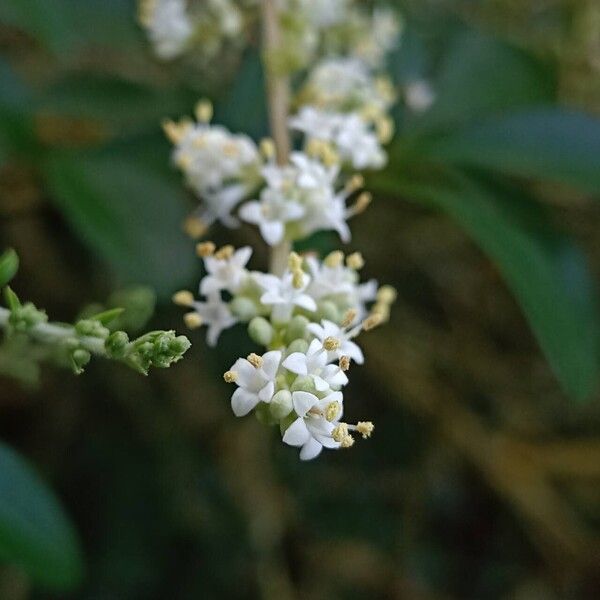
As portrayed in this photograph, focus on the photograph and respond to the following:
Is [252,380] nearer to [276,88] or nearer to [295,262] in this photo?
[295,262]

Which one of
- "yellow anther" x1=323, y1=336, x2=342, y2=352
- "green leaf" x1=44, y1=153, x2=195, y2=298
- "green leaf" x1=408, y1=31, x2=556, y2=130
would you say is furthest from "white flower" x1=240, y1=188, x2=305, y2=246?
"green leaf" x1=408, y1=31, x2=556, y2=130

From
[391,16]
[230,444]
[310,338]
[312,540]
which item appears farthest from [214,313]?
[312,540]

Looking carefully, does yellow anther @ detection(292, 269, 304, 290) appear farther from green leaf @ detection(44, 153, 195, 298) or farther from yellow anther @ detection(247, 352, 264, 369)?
green leaf @ detection(44, 153, 195, 298)

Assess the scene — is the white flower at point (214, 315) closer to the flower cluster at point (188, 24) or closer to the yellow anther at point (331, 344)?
the yellow anther at point (331, 344)

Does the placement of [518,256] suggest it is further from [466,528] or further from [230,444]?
[466,528]

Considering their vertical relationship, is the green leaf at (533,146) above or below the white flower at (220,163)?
above

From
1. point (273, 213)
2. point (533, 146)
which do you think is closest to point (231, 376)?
point (273, 213)

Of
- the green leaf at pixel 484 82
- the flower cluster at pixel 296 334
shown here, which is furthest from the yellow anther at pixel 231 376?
the green leaf at pixel 484 82
